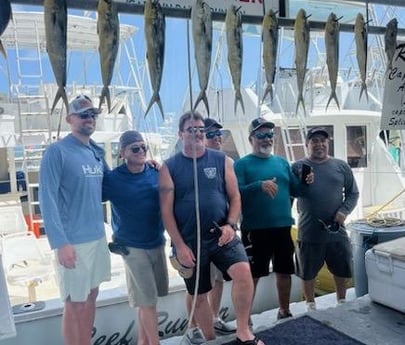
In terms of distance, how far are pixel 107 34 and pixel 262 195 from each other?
1621 millimetres

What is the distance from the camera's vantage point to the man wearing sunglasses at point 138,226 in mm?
2484

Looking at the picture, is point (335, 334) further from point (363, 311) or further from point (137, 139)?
point (137, 139)

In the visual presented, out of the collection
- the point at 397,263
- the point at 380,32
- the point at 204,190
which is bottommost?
the point at 397,263

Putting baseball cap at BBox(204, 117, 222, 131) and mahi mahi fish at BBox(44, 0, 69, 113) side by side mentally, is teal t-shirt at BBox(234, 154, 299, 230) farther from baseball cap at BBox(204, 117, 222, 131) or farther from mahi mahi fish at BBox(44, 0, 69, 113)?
mahi mahi fish at BBox(44, 0, 69, 113)

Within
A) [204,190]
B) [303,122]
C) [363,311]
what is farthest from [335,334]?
[303,122]

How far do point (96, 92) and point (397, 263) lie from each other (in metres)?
6.47

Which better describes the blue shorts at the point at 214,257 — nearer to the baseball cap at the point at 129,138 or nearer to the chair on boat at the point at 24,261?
the baseball cap at the point at 129,138

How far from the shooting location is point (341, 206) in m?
3.10

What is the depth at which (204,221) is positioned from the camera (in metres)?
2.44

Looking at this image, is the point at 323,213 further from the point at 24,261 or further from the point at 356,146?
the point at 356,146

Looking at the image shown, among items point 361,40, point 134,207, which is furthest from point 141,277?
point 361,40

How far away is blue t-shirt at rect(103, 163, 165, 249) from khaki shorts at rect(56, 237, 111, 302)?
16 cm

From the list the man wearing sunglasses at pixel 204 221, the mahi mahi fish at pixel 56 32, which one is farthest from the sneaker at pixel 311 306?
the mahi mahi fish at pixel 56 32

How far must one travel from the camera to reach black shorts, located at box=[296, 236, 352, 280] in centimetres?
308
